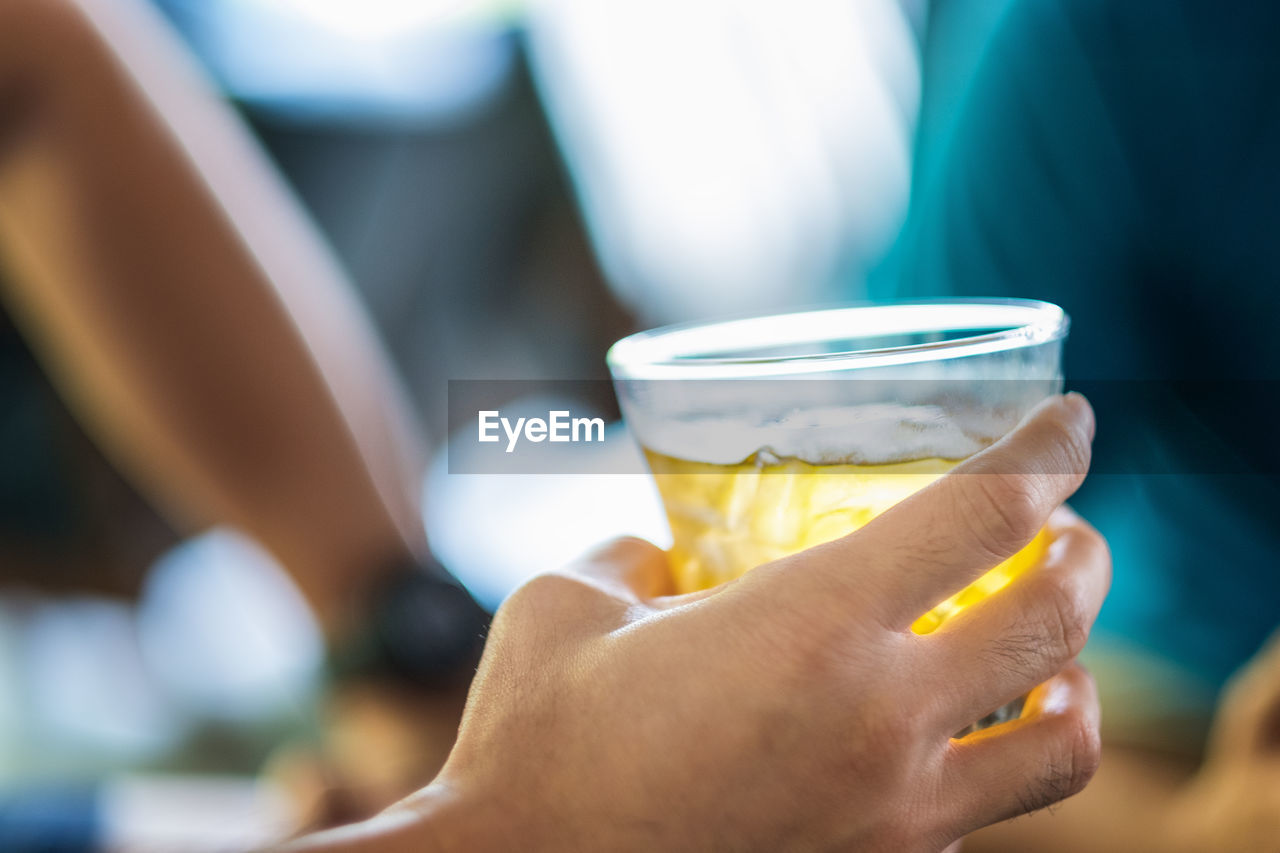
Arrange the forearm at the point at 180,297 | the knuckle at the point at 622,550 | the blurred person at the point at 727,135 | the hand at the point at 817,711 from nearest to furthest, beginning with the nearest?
the hand at the point at 817,711 < the knuckle at the point at 622,550 < the forearm at the point at 180,297 < the blurred person at the point at 727,135

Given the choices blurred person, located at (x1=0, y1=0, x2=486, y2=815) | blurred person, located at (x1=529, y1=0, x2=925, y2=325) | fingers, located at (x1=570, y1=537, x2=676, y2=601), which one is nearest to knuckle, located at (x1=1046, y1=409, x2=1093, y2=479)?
fingers, located at (x1=570, y1=537, x2=676, y2=601)

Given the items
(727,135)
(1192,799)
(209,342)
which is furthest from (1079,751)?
(727,135)

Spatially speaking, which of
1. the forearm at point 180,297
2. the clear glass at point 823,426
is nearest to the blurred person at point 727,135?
the forearm at point 180,297

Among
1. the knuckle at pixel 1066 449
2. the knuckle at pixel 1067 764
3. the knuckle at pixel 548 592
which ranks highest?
the knuckle at pixel 1066 449

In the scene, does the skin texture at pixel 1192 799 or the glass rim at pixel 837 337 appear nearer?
the glass rim at pixel 837 337

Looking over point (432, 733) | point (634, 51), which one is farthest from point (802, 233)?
point (432, 733)

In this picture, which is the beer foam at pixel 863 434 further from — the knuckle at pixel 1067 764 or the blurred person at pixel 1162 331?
the blurred person at pixel 1162 331

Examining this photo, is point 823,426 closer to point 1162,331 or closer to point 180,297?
point 1162,331

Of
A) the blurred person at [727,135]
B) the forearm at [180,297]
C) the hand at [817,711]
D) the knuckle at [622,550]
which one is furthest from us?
the blurred person at [727,135]
